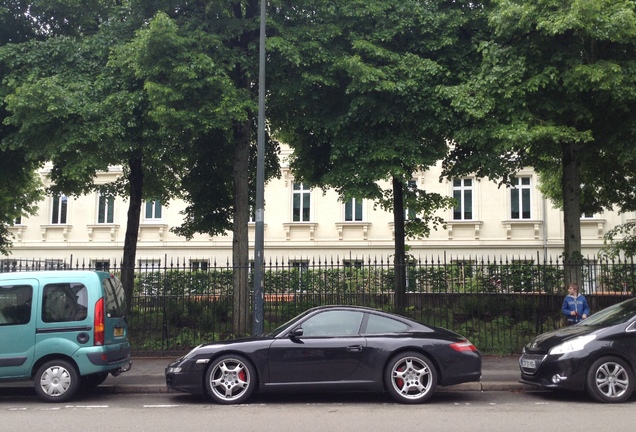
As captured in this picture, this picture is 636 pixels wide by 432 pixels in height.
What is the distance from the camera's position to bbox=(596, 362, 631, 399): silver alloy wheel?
927cm

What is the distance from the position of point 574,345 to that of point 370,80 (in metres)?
6.98

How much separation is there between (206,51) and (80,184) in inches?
290

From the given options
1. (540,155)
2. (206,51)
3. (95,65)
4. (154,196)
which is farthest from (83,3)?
(540,155)

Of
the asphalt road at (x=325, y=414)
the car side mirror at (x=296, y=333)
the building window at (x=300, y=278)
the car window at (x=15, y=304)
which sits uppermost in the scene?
the building window at (x=300, y=278)

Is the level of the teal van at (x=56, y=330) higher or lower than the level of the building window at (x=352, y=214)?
lower

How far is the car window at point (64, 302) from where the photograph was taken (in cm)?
1008

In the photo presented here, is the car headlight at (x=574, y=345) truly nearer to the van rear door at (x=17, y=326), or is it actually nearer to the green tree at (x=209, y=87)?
the green tree at (x=209, y=87)

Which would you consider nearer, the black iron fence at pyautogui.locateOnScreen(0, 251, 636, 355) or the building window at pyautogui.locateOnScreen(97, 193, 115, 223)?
the black iron fence at pyautogui.locateOnScreen(0, 251, 636, 355)

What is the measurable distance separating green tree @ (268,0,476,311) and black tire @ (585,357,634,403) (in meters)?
6.21

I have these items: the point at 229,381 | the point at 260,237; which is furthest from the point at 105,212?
the point at 229,381

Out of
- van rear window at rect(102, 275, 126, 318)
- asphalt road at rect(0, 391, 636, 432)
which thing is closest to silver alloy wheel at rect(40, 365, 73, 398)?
asphalt road at rect(0, 391, 636, 432)

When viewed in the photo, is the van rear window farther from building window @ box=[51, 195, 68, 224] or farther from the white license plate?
building window @ box=[51, 195, 68, 224]

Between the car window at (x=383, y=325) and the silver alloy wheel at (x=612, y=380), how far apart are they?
9.27 feet

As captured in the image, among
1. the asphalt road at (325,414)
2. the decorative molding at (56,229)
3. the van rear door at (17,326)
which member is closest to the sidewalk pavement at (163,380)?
the asphalt road at (325,414)
